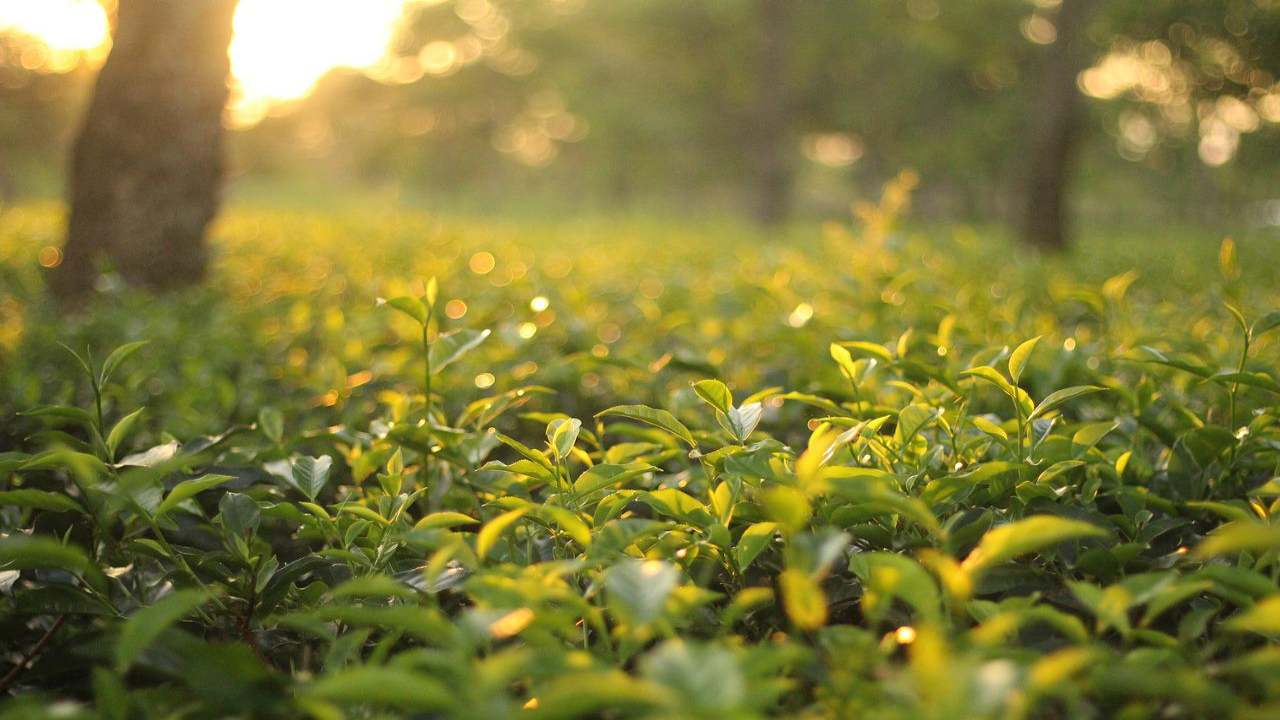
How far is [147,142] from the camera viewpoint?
4.94 metres

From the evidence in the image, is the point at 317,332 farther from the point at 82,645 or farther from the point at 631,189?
the point at 631,189

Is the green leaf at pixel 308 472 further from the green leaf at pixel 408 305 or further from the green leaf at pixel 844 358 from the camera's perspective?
the green leaf at pixel 844 358

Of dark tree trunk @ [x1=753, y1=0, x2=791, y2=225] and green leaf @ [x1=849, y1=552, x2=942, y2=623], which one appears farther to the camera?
dark tree trunk @ [x1=753, y1=0, x2=791, y2=225]

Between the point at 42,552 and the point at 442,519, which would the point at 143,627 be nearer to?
the point at 42,552

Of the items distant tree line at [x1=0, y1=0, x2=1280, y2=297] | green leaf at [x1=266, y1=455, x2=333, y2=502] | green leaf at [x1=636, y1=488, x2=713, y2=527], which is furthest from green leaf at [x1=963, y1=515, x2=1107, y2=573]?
distant tree line at [x1=0, y1=0, x2=1280, y2=297]

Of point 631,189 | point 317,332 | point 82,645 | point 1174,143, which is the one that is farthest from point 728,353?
point 1174,143

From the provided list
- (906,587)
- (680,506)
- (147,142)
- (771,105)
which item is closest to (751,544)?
(680,506)

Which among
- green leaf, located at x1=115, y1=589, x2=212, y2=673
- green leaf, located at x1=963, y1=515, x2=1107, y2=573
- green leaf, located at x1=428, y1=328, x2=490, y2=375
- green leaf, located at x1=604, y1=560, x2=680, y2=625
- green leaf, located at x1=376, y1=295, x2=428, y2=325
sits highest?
green leaf, located at x1=376, y1=295, x2=428, y2=325

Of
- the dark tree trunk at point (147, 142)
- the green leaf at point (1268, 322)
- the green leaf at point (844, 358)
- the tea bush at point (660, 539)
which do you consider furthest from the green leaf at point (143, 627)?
the dark tree trunk at point (147, 142)

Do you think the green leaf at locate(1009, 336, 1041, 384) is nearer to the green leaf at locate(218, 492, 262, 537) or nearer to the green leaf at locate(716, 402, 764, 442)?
the green leaf at locate(716, 402, 764, 442)

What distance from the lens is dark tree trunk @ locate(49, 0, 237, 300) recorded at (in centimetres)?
477

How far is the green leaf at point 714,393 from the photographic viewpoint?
4.35 feet

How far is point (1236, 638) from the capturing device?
1.07 meters

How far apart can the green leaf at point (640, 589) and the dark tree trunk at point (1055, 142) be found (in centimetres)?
1064
